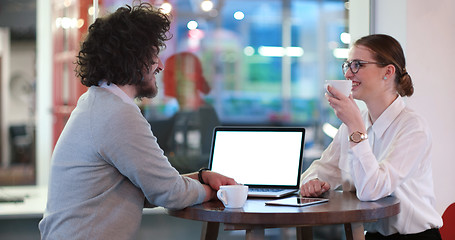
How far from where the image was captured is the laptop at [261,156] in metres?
2.51

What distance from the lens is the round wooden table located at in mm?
1907

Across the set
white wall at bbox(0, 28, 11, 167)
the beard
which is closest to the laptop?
the beard

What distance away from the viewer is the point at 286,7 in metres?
5.03

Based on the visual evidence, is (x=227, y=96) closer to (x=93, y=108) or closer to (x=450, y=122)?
(x=450, y=122)

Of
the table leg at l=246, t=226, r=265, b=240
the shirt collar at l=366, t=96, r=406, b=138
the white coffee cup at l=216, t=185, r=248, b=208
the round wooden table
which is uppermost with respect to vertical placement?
the shirt collar at l=366, t=96, r=406, b=138

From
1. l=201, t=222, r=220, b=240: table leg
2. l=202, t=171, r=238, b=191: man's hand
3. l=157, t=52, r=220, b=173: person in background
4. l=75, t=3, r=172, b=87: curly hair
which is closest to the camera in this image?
l=75, t=3, r=172, b=87: curly hair

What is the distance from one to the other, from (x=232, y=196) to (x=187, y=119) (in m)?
2.56

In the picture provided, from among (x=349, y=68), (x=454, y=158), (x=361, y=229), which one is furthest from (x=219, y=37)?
(x=361, y=229)

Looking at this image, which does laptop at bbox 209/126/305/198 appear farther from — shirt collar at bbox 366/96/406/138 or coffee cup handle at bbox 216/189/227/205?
coffee cup handle at bbox 216/189/227/205

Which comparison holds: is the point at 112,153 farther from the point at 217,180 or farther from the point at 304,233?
the point at 304,233

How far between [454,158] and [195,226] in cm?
176

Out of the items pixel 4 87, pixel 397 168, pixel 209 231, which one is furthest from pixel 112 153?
pixel 4 87

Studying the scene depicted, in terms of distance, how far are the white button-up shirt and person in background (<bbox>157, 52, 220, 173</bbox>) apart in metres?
1.90

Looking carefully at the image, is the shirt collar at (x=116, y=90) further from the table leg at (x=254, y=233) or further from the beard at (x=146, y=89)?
the table leg at (x=254, y=233)
